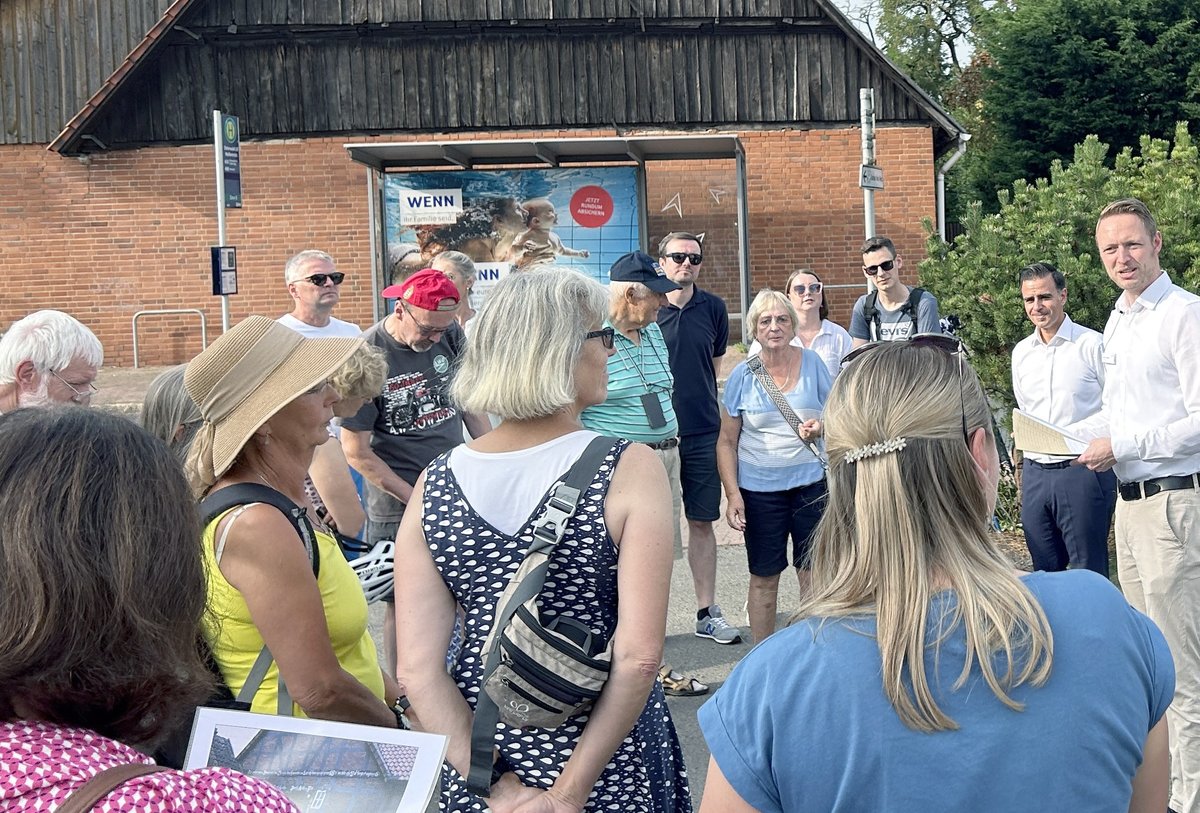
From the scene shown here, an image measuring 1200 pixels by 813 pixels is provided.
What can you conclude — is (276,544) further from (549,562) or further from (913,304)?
(913,304)

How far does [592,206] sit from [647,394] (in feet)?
39.5

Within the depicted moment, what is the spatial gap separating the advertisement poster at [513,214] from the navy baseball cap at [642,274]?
11.5m

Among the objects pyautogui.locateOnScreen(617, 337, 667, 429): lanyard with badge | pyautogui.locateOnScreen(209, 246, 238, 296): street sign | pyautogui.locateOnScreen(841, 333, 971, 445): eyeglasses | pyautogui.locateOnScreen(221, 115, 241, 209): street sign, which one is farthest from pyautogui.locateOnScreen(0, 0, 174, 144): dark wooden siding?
pyautogui.locateOnScreen(841, 333, 971, 445): eyeglasses

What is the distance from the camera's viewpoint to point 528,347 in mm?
2537

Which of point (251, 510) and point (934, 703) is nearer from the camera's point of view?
point (934, 703)

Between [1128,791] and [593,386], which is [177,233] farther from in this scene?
[1128,791]

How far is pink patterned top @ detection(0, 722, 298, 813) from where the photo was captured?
118 centimetres

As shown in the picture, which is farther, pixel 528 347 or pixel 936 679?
pixel 528 347

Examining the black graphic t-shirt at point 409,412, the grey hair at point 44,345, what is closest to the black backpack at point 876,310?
the black graphic t-shirt at point 409,412

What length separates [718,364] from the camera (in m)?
6.80

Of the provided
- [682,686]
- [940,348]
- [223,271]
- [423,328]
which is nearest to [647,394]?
[423,328]

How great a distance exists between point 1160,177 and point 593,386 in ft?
23.6

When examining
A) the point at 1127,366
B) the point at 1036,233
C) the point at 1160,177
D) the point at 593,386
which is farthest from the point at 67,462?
the point at 1160,177

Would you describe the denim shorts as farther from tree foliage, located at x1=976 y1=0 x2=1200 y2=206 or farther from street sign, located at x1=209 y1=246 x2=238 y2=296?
tree foliage, located at x1=976 y1=0 x2=1200 y2=206
